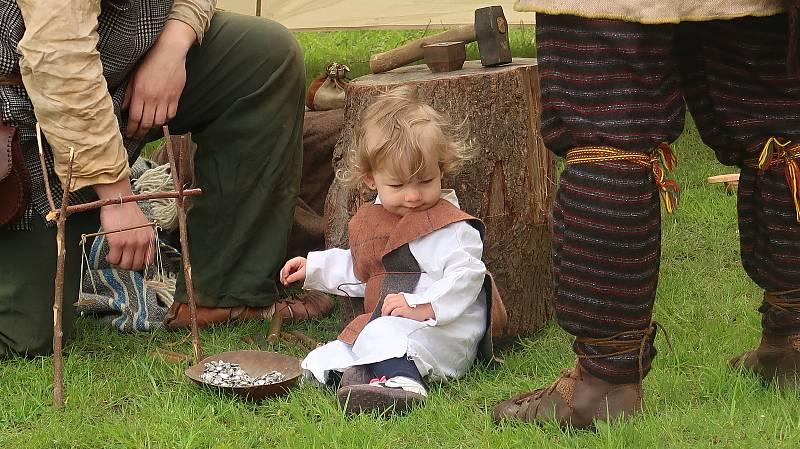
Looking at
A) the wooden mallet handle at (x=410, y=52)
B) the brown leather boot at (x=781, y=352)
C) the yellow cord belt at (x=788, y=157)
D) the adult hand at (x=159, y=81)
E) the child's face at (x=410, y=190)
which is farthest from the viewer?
the wooden mallet handle at (x=410, y=52)

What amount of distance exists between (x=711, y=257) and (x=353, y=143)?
63.4 inches

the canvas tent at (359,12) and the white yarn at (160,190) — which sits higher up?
the canvas tent at (359,12)

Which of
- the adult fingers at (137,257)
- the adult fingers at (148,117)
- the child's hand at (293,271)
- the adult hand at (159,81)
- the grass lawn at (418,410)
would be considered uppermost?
the adult hand at (159,81)

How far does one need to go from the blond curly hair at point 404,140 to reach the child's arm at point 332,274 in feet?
0.83

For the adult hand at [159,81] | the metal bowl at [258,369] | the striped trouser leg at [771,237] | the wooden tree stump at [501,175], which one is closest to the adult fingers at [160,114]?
the adult hand at [159,81]

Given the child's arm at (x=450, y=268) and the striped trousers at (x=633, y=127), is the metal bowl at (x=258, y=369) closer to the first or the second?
the child's arm at (x=450, y=268)

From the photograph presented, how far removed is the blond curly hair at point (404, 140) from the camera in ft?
10.0

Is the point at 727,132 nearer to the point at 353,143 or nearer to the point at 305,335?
the point at 353,143

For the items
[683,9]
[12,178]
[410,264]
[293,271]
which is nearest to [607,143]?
[683,9]

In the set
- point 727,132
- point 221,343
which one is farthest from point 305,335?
point 727,132

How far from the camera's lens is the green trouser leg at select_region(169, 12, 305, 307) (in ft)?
12.1

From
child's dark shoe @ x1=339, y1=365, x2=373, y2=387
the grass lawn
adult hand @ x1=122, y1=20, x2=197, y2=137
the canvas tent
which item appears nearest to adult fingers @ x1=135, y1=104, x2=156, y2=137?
adult hand @ x1=122, y1=20, x2=197, y2=137

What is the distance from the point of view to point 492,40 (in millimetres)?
3455

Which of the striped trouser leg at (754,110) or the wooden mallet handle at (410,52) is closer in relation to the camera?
the striped trouser leg at (754,110)
